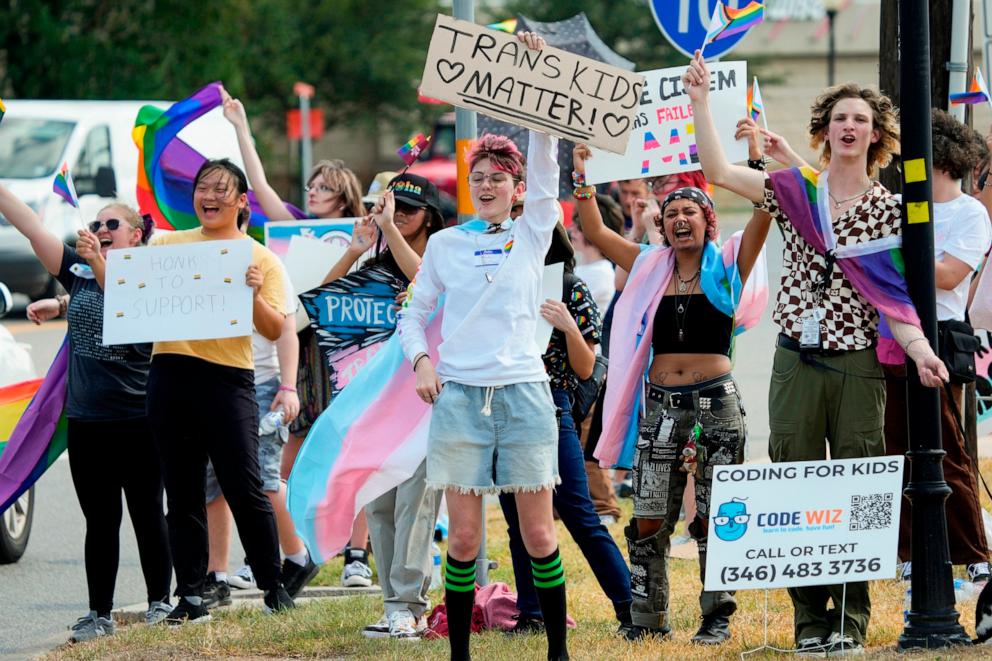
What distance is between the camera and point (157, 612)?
689cm

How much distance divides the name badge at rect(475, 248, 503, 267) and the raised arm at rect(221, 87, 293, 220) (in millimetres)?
2432

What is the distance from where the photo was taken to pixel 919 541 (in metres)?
5.81

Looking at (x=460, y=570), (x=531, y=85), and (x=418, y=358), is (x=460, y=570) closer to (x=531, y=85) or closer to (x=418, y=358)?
(x=418, y=358)

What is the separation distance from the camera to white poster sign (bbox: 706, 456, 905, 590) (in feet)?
18.8

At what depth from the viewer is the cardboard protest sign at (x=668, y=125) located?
21.0 ft

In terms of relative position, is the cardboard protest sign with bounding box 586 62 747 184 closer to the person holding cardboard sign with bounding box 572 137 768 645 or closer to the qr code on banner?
the person holding cardboard sign with bounding box 572 137 768 645

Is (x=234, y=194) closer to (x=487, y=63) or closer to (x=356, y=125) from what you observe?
(x=487, y=63)

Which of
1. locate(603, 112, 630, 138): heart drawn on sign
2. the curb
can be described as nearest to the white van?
the curb

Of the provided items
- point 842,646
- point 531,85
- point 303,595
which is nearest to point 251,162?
point 303,595

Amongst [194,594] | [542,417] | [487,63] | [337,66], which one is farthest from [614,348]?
[337,66]

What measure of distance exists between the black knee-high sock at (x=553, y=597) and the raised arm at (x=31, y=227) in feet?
8.53

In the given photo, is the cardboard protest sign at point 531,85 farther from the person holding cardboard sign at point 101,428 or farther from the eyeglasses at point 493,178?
the person holding cardboard sign at point 101,428

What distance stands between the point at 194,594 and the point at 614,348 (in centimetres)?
211

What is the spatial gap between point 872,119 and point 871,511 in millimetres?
1448
